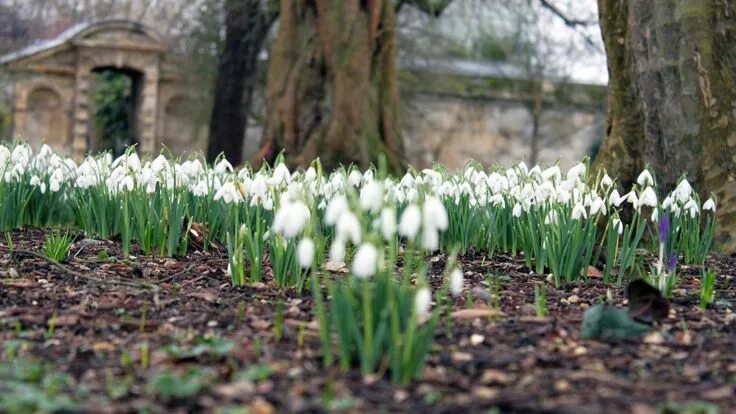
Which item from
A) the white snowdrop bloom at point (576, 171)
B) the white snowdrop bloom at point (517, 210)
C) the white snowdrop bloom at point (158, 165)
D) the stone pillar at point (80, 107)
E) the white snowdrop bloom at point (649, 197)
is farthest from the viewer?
the stone pillar at point (80, 107)

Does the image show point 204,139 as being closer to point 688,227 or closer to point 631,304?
point 688,227

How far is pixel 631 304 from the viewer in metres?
3.02

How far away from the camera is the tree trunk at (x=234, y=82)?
15539mm

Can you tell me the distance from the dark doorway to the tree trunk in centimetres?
462

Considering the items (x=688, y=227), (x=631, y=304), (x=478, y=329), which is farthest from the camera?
(x=688, y=227)

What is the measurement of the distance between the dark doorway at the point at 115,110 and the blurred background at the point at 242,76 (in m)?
0.04

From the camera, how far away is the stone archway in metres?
18.9

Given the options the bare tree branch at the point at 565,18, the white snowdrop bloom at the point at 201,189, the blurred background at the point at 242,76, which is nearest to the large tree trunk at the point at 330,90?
the blurred background at the point at 242,76

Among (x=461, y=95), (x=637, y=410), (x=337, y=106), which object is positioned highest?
(x=461, y=95)

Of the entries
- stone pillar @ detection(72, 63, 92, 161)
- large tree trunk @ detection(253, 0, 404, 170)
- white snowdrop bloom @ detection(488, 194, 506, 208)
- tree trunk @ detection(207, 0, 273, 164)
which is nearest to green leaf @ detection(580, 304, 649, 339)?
white snowdrop bloom @ detection(488, 194, 506, 208)

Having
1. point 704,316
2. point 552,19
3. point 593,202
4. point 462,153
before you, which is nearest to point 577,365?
point 704,316

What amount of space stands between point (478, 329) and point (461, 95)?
20.1m

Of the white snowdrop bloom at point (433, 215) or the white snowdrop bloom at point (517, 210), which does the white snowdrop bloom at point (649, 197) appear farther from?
the white snowdrop bloom at point (433, 215)

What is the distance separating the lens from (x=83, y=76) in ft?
63.1
